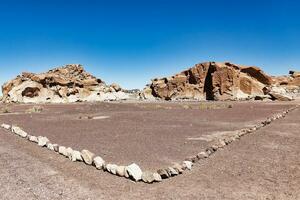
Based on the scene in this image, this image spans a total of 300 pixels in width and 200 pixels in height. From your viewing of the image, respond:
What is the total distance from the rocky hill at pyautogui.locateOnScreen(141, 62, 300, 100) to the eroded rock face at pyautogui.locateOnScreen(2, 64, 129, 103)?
17162mm

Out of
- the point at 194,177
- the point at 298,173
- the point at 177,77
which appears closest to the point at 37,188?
the point at 194,177

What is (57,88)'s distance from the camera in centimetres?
10894

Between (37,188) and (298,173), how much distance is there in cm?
786

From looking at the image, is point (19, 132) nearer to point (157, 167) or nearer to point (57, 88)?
point (157, 167)

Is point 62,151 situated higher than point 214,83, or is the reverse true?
point 214,83

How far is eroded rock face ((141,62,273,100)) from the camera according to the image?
101750 mm

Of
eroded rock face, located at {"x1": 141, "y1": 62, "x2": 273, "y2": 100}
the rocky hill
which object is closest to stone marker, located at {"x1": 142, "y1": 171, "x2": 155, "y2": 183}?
the rocky hill

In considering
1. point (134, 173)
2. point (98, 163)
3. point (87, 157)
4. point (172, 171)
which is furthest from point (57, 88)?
point (134, 173)

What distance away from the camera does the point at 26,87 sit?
10456cm

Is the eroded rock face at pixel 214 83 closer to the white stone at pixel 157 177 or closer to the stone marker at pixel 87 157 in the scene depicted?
the stone marker at pixel 87 157

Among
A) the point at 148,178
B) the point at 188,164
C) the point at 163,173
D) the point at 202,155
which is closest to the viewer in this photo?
the point at 148,178

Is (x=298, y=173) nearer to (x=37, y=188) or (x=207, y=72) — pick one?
(x=37, y=188)

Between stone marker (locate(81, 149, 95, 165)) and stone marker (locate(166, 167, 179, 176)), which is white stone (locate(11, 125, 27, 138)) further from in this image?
stone marker (locate(166, 167, 179, 176))

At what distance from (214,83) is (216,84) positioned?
654 mm
